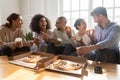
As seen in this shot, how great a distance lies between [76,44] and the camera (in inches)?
105

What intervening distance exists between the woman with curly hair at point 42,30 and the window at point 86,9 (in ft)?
3.16

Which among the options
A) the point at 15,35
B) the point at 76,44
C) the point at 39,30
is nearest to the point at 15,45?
the point at 15,35

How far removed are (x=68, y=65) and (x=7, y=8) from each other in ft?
10.0

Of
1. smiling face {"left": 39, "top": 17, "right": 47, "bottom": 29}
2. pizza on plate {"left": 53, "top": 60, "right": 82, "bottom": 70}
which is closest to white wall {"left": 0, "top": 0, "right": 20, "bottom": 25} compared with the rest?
smiling face {"left": 39, "top": 17, "right": 47, "bottom": 29}

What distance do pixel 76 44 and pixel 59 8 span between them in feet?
4.41

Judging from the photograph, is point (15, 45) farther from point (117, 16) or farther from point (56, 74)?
point (117, 16)

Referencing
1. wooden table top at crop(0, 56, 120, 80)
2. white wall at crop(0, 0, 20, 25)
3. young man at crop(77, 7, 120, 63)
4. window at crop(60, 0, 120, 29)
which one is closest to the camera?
wooden table top at crop(0, 56, 120, 80)

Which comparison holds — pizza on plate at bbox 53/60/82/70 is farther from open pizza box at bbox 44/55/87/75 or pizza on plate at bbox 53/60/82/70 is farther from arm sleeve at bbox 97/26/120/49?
arm sleeve at bbox 97/26/120/49

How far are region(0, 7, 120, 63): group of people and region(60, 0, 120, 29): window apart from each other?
0.75 m

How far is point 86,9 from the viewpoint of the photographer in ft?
11.3

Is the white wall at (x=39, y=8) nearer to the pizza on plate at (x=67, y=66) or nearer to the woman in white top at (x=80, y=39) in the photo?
the woman in white top at (x=80, y=39)

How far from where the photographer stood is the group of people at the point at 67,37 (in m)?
1.93

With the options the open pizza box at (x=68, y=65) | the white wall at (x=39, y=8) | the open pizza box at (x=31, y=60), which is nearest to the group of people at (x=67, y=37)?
the open pizza box at (x=31, y=60)

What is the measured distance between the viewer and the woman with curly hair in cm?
262
